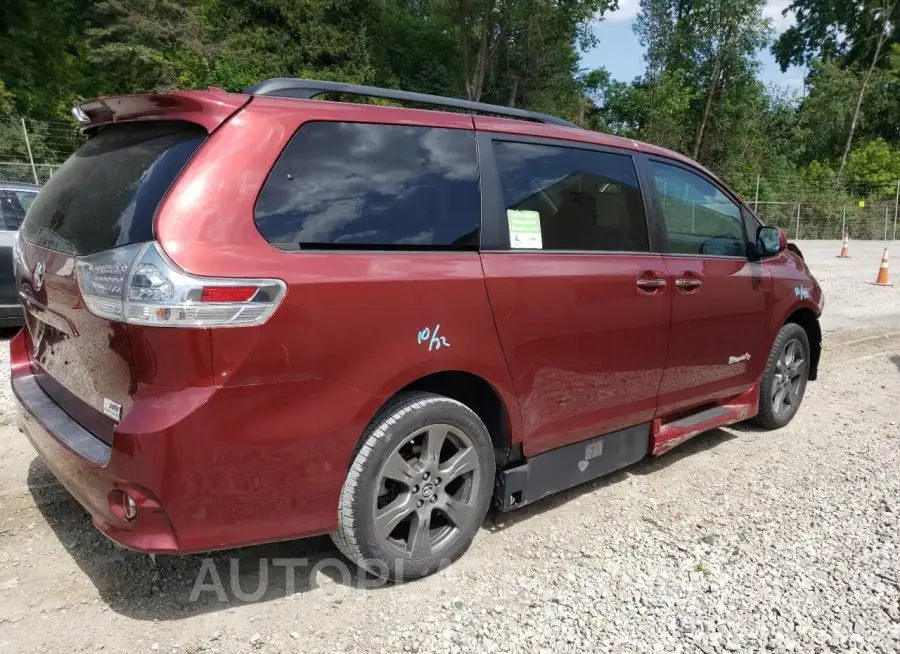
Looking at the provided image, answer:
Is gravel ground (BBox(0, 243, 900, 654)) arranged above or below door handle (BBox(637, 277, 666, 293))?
below

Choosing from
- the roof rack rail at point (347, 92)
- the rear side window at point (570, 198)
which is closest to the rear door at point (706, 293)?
the rear side window at point (570, 198)

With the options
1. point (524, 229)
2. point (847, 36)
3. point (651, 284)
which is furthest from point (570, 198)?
point (847, 36)

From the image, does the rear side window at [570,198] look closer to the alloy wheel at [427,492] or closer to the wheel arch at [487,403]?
the wheel arch at [487,403]

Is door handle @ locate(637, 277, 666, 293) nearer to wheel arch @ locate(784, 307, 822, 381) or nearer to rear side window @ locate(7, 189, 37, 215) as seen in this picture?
wheel arch @ locate(784, 307, 822, 381)

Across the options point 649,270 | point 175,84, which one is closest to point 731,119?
point 175,84

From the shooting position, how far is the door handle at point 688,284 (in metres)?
3.56

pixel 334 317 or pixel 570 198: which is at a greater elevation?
pixel 570 198

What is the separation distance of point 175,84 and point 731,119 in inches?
1126

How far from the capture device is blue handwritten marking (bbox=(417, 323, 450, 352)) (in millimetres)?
2480

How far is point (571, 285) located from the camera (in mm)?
3020

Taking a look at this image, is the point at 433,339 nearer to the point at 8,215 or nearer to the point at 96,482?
the point at 96,482

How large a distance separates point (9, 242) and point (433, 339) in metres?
6.10

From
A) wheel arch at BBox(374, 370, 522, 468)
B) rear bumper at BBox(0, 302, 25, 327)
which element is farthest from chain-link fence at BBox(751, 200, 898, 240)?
wheel arch at BBox(374, 370, 522, 468)

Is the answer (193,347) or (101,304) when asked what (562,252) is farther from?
(101,304)
